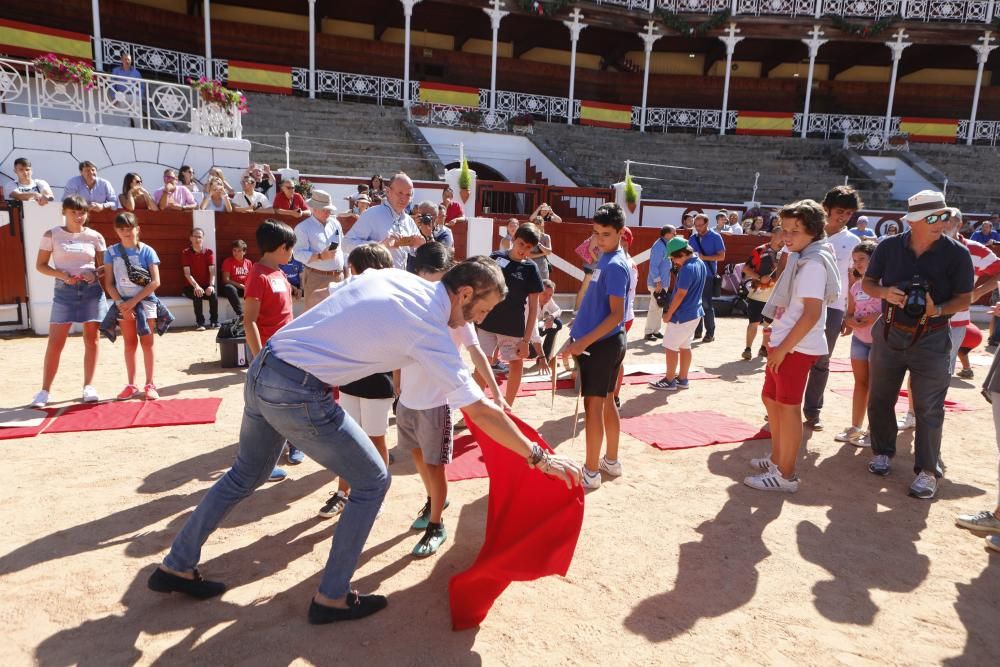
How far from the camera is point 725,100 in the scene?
81.1 ft

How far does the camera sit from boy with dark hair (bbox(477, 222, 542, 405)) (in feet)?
16.3

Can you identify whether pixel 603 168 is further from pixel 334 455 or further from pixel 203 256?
pixel 334 455

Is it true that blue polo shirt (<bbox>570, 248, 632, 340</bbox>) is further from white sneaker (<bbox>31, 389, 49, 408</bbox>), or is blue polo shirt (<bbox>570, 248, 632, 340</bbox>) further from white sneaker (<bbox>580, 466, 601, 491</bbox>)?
white sneaker (<bbox>31, 389, 49, 408</bbox>)

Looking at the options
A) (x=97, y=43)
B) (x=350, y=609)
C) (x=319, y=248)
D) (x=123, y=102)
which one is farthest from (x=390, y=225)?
(x=97, y=43)

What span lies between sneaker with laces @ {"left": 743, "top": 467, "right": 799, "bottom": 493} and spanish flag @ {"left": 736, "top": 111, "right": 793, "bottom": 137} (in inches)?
947

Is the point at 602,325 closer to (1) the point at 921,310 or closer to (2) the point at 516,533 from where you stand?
(2) the point at 516,533

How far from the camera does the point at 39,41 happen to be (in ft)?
52.9

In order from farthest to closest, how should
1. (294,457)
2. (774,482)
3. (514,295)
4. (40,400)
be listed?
(40,400), (514,295), (294,457), (774,482)

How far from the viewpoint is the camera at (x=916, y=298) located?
402 centimetres

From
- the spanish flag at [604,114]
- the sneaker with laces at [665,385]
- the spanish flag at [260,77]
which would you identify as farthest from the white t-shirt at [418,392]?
the spanish flag at [604,114]

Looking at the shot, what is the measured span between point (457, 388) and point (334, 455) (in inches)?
25.8

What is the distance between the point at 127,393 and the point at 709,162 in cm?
2148

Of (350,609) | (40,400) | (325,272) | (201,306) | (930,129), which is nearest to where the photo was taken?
(350,609)

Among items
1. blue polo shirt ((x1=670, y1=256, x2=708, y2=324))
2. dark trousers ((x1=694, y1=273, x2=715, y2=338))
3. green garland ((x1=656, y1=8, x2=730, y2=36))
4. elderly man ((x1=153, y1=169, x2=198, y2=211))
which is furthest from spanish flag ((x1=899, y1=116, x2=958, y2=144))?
elderly man ((x1=153, y1=169, x2=198, y2=211))
